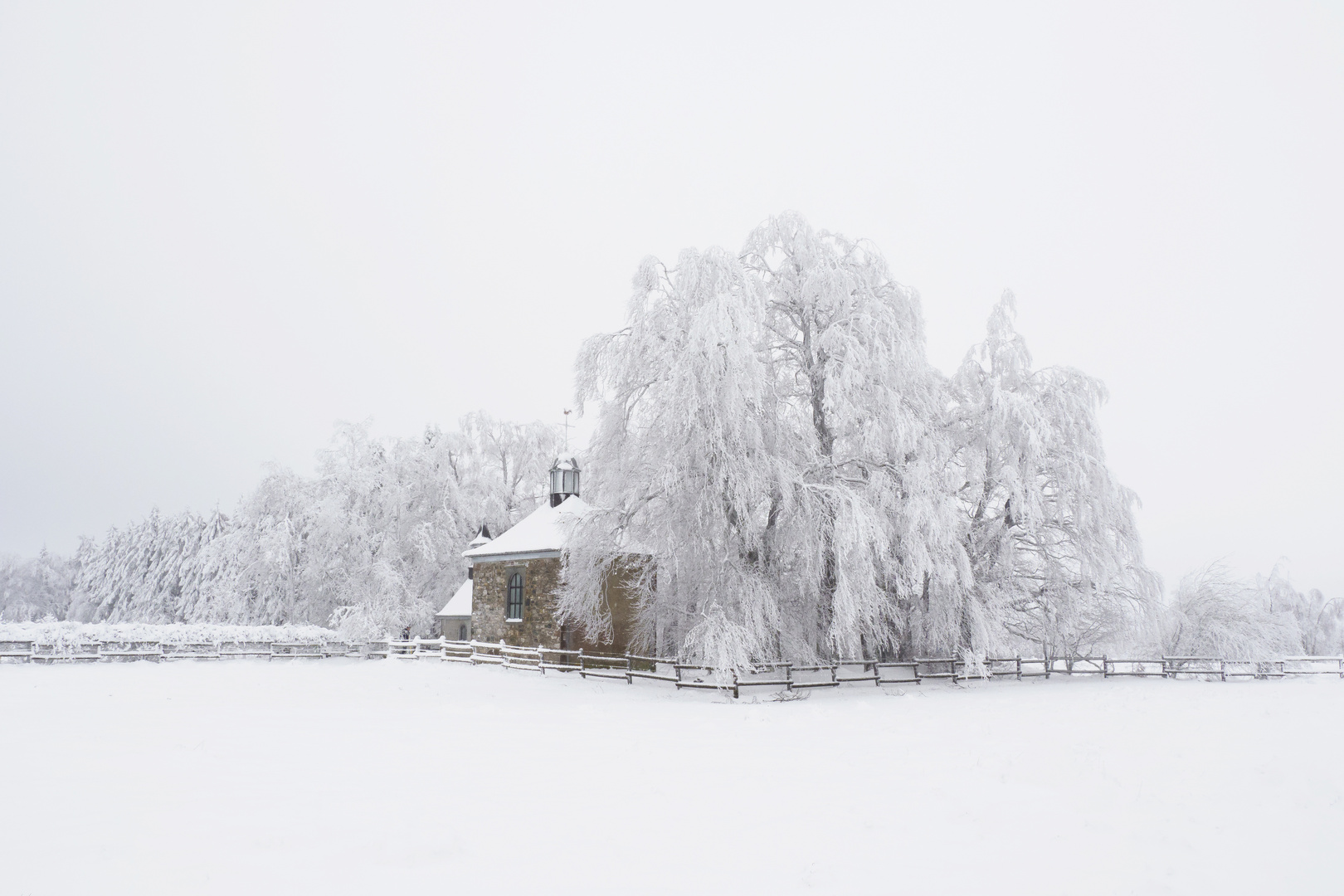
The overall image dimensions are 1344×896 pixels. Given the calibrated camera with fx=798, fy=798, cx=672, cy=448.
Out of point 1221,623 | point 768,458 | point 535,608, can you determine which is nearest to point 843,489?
point 768,458

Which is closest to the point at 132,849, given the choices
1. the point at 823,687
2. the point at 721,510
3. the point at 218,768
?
the point at 218,768

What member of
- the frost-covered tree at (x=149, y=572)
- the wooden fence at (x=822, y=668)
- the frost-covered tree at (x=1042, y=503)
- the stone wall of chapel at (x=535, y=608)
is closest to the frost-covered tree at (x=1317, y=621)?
the wooden fence at (x=822, y=668)

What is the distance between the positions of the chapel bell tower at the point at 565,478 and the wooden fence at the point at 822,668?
6666 mm

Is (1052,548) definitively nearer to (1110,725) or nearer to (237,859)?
(1110,725)

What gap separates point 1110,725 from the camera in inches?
544

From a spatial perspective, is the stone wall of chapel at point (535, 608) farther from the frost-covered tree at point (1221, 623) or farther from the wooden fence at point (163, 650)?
the frost-covered tree at point (1221, 623)

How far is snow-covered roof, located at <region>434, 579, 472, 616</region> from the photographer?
34969mm

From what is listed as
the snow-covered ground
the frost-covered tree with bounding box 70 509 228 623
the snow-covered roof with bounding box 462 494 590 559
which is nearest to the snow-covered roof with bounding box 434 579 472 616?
the snow-covered roof with bounding box 462 494 590 559

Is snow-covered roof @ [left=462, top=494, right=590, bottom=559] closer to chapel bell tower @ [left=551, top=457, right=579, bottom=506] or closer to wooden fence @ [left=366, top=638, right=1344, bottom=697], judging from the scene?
chapel bell tower @ [left=551, top=457, right=579, bottom=506]

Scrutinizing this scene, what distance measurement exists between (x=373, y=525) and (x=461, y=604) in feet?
22.4

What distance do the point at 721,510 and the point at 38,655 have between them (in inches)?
880

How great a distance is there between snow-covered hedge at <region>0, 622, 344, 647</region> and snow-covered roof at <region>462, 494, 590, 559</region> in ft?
25.2

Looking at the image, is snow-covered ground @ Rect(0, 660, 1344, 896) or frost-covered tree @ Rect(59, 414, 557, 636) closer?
snow-covered ground @ Rect(0, 660, 1344, 896)

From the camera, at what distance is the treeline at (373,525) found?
3647 cm
